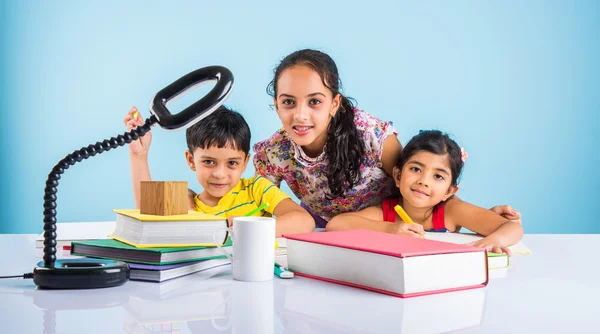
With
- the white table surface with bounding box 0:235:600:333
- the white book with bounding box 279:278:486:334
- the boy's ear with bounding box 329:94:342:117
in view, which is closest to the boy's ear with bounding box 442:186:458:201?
the boy's ear with bounding box 329:94:342:117

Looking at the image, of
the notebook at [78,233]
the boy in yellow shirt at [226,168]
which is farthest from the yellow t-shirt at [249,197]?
the notebook at [78,233]

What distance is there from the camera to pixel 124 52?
12.2 feet

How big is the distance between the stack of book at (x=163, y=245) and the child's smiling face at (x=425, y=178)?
0.90 m

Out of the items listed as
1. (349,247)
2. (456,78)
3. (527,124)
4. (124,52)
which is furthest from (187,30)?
(349,247)

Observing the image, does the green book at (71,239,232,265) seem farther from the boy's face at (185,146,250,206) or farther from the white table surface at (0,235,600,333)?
the boy's face at (185,146,250,206)

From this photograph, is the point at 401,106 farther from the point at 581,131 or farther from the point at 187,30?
the point at 187,30

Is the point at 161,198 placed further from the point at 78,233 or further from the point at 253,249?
the point at 78,233

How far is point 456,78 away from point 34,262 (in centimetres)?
323

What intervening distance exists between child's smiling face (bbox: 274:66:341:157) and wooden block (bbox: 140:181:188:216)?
85 centimetres

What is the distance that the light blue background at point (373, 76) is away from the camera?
12.0 ft

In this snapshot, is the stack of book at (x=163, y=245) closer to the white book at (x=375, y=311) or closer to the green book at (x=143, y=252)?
the green book at (x=143, y=252)

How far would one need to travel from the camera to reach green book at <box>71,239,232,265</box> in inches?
30.8

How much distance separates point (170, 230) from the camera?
0.82m

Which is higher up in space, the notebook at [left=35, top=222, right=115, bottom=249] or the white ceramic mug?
the white ceramic mug
